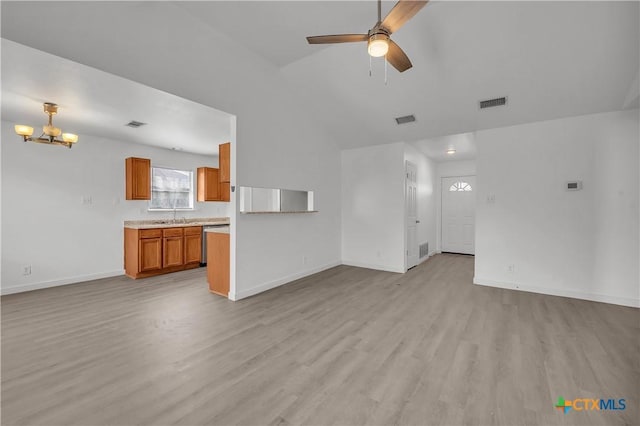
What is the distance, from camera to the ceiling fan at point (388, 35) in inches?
73.3

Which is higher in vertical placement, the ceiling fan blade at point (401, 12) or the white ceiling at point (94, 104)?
the ceiling fan blade at point (401, 12)

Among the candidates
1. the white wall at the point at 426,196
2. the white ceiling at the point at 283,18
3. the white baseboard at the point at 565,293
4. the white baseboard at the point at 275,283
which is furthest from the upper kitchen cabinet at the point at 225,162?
the white baseboard at the point at 565,293

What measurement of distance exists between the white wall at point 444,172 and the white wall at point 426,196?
0.13 metres

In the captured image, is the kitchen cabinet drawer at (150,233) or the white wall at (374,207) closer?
the kitchen cabinet drawer at (150,233)

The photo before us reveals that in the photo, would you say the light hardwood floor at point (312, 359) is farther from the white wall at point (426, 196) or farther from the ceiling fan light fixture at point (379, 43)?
the white wall at point (426, 196)

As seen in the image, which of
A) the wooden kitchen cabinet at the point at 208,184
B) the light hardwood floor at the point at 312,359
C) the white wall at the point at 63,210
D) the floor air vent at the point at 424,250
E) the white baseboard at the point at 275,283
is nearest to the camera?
the light hardwood floor at the point at 312,359

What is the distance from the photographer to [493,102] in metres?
3.88

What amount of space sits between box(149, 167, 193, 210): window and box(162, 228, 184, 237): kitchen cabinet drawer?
2.99ft

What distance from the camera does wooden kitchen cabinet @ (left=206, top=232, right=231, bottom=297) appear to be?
3877 mm

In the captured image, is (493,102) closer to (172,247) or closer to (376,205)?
(376,205)

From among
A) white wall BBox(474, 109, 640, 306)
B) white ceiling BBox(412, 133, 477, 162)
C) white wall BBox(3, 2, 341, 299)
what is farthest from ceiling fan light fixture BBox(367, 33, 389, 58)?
white ceiling BBox(412, 133, 477, 162)

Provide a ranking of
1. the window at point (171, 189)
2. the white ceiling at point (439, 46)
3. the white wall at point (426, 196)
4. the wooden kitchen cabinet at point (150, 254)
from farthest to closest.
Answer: the white wall at point (426, 196) < the window at point (171, 189) < the wooden kitchen cabinet at point (150, 254) < the white ceiling at point (439, 46)

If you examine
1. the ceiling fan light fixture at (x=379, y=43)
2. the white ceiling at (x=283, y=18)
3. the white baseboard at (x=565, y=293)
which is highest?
the white ceiling at (x=283, y=18)

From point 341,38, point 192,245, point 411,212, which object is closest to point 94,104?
point 192,245
